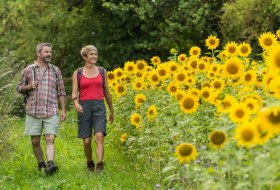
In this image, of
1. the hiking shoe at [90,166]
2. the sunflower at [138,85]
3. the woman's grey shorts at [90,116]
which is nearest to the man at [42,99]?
the woman's grey shorts at [90,116]

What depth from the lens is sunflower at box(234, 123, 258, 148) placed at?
12.2ft

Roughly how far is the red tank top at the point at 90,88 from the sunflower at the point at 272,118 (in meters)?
4.37

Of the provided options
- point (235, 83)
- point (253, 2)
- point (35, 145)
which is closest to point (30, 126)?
point (35, 145)

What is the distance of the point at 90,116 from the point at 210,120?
248 cm

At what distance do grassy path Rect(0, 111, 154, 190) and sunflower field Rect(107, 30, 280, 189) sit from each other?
249mm

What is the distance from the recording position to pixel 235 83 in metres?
6.00

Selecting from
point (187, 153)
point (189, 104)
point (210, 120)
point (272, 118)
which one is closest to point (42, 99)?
point (210, 120)

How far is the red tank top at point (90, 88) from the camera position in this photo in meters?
7.86

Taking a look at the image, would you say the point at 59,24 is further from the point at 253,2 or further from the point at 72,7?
the point at 253,2

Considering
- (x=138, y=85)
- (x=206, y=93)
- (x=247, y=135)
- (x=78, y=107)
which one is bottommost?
(x=247, y=135)

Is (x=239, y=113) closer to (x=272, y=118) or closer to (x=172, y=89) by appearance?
(x=272, y=118)

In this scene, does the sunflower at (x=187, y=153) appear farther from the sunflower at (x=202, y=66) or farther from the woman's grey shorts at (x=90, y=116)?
the woman's grey shorts at (x=90, y=116)

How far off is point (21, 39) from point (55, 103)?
45.5 ft

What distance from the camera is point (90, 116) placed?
7.93m
